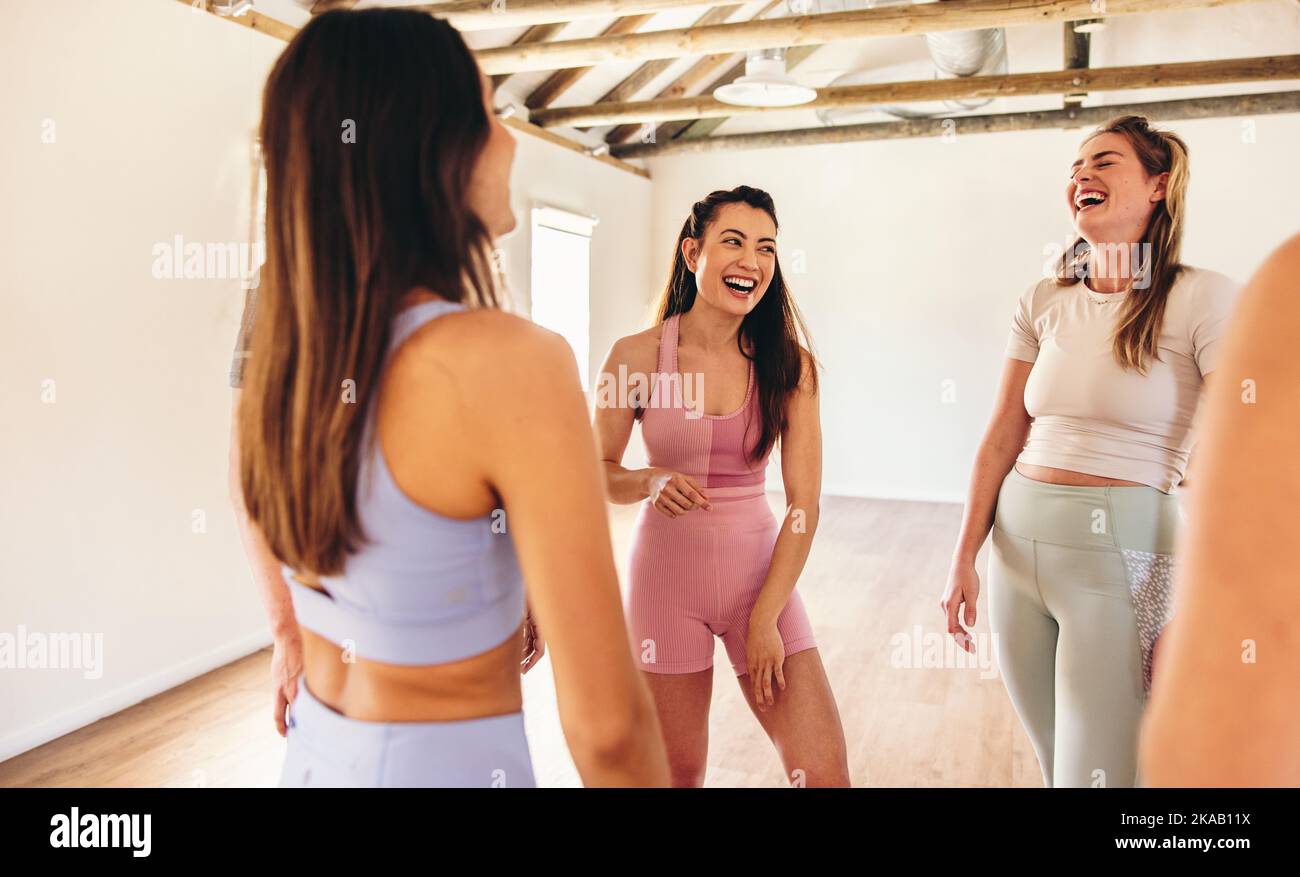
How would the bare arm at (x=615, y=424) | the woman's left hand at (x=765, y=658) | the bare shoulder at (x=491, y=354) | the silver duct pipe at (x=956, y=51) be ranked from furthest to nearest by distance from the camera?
the silver duct pipe at (x=956, y=51) → the bare arm at (x=615, y=424) → the woman's left hand at (x=765, y=658) → the bare shoulder at (x=491, y=354)

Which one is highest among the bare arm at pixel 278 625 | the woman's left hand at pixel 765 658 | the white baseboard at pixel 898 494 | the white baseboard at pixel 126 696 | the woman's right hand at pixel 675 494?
the woman's right hand at pixel 675 494

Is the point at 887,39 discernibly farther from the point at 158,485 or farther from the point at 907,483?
the point at 158,485

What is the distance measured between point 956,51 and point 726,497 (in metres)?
5.59

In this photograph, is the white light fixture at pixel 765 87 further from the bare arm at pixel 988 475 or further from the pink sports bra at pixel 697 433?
the pink sports bra at pixel 697 433

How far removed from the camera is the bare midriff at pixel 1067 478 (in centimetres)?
164

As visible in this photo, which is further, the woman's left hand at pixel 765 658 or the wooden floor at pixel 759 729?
the wooden floor at pixel 759 729

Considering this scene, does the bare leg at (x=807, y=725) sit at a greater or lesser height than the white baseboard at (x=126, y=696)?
greater

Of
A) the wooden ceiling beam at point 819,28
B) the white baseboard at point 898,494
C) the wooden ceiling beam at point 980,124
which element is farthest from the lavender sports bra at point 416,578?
the white baseboard at point 898,494

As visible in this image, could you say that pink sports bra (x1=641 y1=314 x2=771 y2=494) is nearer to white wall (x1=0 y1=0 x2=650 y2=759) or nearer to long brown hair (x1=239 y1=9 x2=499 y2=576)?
long brown hair (x1=239 y1=9 x2=499 y2=576)

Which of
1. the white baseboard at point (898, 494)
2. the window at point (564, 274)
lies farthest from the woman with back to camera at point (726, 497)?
the white baseboard at point (898, 494)

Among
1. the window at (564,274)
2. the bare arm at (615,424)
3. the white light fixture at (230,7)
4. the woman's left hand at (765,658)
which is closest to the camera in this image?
the woman's left hand at (765,658)

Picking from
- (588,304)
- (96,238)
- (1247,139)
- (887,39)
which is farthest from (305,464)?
(1247,139)

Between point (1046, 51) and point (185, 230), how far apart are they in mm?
6593

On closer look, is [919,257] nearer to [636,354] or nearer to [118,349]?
[118,349]
